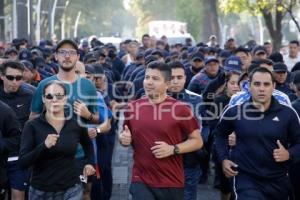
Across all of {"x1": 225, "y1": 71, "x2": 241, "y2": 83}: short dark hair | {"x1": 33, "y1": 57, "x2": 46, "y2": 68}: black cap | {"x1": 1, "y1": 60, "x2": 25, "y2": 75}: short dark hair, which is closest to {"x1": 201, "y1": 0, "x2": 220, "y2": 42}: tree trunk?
{"x1": 33, "y1": 57, "x2": 46, "y2": 68}: black cap

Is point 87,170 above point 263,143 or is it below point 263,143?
below

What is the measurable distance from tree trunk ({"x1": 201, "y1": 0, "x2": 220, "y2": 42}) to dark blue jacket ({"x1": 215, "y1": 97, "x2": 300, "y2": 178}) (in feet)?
99.7

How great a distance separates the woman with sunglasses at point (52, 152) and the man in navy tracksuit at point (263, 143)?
4.86 feet

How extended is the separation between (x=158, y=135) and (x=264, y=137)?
0.95m

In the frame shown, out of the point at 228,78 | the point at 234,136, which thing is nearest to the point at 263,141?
the point at 234,136

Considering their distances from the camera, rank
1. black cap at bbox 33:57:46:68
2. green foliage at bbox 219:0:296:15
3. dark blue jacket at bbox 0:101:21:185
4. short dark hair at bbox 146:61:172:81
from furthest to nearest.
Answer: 1. green foliage at bbox 219:0:296:15
2. black cap at bbox 33:57:46:68
3. dark blue jacket at bbox 0:101:21:185
4. short dark hair at bbox 146:61:172:81

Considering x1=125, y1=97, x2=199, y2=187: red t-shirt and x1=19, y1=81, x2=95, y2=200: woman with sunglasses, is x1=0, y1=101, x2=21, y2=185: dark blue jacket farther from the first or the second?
x1=125, y1=97, x2=199, y2=187: red t-shirt

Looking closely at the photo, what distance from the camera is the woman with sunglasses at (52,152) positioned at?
19.7ft

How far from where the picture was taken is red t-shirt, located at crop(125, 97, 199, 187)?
612 centimetres

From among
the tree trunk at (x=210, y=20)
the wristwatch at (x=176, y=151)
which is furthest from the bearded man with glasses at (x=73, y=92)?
the tree trunk at (x=210, y=20)

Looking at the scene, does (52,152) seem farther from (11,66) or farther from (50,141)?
(11,66)

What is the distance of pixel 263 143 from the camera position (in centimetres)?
631

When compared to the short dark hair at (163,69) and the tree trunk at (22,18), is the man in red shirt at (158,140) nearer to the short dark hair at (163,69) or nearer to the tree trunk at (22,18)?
the short dark hair at (163,69)

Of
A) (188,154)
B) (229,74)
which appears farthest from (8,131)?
(229,74)
